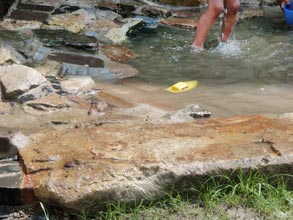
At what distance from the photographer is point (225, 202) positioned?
89.4 inches

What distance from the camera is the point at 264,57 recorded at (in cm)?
505

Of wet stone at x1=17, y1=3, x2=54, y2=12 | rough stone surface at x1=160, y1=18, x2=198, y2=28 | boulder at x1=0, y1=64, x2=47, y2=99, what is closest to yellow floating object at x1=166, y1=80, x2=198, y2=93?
boulder at x1=0, y1=64, x2=47, y2=99

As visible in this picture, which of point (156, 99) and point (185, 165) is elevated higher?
point (185, 165)

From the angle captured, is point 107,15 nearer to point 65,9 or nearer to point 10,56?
point 65,9

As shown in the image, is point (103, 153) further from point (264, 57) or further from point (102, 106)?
point (264, 57)

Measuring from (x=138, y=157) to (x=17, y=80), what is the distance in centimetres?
167

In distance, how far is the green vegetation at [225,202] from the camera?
2.22 metres

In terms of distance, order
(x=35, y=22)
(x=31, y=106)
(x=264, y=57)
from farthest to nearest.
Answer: (x=35, y=22), (x=264, y=57), (x=31, y=106)

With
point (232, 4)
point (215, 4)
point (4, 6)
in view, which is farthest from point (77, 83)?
point (4, 6)

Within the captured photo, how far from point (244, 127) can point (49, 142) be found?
0.97 metres

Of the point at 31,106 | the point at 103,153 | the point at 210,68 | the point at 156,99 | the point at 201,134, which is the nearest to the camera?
the point at 103,153

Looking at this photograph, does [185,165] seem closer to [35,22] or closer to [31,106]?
[31,106]

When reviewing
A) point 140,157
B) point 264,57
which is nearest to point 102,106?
point 140,157

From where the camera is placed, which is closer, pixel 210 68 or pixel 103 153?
pixel 103 153
